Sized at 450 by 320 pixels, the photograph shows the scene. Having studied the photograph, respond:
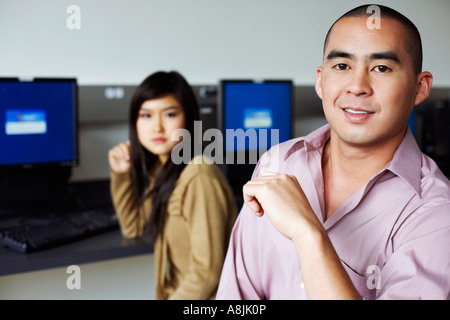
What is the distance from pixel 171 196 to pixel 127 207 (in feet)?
0.68

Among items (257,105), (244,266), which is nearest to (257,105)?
(257,105)

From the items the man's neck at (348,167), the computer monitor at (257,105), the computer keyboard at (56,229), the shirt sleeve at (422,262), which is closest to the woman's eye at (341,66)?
the man's neck at (348,167)

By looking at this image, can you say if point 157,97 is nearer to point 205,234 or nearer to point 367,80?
point 205,234

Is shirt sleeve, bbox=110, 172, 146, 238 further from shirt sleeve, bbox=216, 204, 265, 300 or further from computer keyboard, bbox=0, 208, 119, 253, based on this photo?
shirt sleeve, bbox=216, 204, 265, 300

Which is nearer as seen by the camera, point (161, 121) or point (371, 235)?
point (371, 235)

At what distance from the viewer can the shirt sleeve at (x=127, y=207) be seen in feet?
5.63

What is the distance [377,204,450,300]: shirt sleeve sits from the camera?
0.59 metres

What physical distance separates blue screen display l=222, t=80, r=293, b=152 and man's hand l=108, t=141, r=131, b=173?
0.61m

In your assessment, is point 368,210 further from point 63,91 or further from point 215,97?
point 215,97

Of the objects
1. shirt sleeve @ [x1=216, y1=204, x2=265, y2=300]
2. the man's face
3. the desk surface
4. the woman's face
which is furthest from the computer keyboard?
the man's face

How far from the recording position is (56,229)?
65.5 inches

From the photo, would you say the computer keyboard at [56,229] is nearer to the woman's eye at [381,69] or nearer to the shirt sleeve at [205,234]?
the shirt sleeve at [205,234]

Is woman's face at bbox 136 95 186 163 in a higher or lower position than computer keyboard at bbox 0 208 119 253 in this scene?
higher

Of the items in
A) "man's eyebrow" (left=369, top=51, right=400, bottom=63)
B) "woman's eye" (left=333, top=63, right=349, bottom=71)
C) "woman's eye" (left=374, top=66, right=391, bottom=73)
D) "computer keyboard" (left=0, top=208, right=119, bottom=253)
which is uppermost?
"man's eyebrow" (left=369, top=51, right=400, bottom=63)
